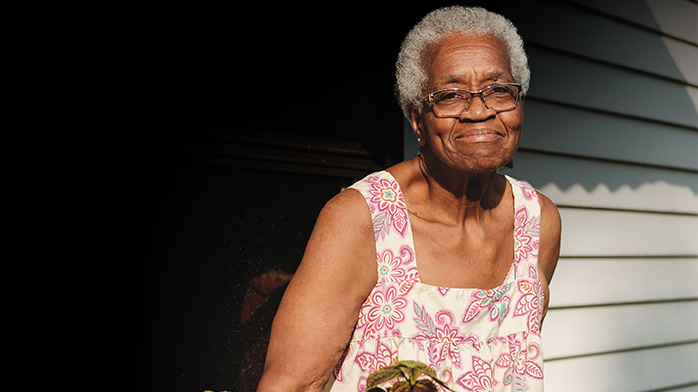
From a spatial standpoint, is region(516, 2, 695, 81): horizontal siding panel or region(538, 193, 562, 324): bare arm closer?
region(538, 193, 562, 324): bare arm

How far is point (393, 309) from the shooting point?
4.49 feet

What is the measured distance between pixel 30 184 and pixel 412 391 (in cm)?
134

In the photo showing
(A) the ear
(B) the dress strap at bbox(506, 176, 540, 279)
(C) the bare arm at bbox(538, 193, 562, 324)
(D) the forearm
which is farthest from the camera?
(C) the bare arm at bbox(538, 193, 562, 324)

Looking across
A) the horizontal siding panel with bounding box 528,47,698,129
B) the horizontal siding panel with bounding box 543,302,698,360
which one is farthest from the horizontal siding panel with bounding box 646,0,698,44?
the horizontal siding panel with bounding box 543,302,698,360

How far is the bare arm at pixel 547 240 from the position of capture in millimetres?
1680

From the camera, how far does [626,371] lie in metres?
3.02

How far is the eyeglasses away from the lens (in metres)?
1.32

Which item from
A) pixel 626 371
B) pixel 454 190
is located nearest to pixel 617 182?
pixel 626 371

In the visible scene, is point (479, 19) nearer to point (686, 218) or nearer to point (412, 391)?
point (412, 391)

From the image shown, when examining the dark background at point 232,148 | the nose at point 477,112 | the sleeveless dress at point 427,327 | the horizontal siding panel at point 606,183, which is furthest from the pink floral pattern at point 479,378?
the horizontal siding panel at point 606,183

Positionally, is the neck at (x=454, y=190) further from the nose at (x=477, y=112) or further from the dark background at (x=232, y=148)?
the dark background at (x=232, y=148)

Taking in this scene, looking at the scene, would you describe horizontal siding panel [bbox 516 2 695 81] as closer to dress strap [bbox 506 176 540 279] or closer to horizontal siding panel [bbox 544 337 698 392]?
dress strap [bbox 506 176 540 279]

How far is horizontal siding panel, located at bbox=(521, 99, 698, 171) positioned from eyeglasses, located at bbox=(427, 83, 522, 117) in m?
1.39

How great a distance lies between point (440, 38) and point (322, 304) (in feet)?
2.34
